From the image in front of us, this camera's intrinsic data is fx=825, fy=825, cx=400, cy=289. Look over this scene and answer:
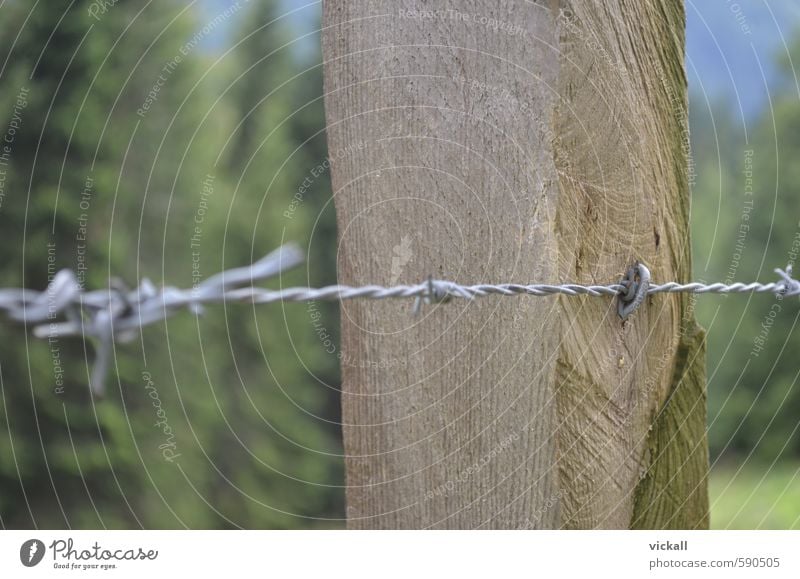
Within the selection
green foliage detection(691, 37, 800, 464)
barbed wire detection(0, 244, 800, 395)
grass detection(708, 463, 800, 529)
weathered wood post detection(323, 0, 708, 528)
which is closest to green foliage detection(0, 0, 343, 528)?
weathered wood post detection(323, 0, 708, 528)

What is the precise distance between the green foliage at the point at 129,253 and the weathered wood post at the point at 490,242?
3.94 feet

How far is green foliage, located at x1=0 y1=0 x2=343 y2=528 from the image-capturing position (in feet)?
10.7

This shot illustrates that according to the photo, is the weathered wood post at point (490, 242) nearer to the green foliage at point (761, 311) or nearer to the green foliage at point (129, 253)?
→ the green foliage at point (129, 253)

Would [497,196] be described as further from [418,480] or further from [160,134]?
[160,134]

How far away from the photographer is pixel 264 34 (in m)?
6.97

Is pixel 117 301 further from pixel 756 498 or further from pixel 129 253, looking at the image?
pixel 756 498

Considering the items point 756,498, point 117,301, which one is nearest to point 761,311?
point 756,498

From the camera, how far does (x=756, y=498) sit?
20.9ft

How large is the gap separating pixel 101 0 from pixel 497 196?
2971 mm

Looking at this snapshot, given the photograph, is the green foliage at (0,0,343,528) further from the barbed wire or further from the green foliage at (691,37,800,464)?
the green foliage at (691,37,800,464)

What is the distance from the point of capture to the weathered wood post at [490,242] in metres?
0.86

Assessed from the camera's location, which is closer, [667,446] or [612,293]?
[612,293]

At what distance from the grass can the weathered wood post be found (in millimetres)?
4276
